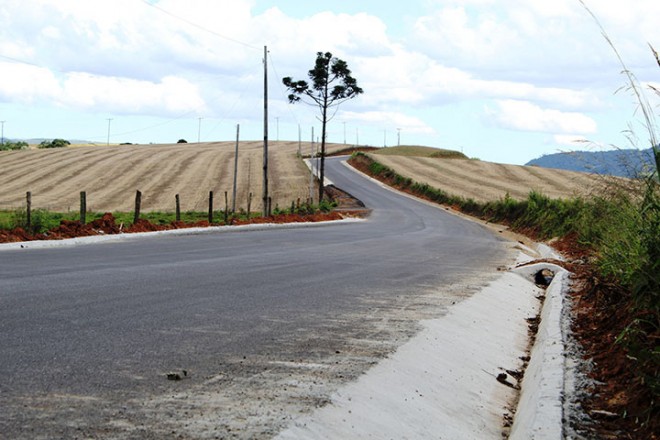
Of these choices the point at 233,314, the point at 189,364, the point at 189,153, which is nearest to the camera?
the point at 189,364

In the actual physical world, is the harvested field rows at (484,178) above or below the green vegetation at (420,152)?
below

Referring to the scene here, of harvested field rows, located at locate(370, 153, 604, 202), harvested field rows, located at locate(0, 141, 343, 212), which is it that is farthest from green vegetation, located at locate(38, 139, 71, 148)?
harvested field rows, located at locate(370, 153, 604, 202)

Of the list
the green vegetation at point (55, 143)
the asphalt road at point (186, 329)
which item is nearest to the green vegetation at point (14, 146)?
the green vegetation at point (55, 143)

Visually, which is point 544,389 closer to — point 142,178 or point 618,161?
point 618,161

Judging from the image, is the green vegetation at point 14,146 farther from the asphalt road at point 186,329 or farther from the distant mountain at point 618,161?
the distant mountain at point 618,161

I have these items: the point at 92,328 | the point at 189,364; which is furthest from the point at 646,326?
the point at 92,328

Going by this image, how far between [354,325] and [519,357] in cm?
191

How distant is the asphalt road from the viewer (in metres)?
5.29

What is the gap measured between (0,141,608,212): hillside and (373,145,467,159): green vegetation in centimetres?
2073

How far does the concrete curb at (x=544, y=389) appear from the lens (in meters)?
5.74

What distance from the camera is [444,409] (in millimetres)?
6379

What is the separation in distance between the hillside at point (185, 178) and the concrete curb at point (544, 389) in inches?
1795

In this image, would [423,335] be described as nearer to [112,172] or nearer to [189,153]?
[112,172]

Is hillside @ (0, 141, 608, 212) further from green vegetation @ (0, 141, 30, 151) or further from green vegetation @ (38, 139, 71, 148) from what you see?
green vegetation @ (38, 139, 71, 148)
